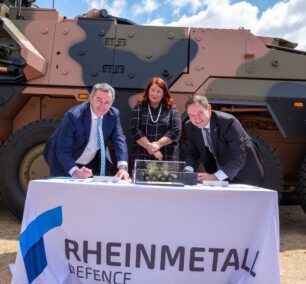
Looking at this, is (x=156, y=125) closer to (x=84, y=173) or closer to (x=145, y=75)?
(x=145, y=75)

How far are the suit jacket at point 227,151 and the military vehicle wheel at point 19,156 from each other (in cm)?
188

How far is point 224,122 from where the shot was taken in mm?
3293

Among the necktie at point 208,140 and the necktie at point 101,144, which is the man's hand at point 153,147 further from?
the necktie at point 208,140

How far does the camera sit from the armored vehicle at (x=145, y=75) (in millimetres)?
4719

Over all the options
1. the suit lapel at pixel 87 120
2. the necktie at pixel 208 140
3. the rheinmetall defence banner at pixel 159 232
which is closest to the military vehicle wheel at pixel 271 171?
the necktie at pixel 208 140

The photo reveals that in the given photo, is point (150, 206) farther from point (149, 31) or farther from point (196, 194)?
point (149, 31)

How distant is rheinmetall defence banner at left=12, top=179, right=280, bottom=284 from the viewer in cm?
261

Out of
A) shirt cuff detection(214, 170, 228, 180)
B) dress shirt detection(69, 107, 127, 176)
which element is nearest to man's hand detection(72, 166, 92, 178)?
dress shirt detection(69, 107, 127, 176)

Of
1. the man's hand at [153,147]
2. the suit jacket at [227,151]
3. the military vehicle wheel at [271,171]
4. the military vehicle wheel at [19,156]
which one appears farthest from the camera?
the military vehicle wheel at [19,156]

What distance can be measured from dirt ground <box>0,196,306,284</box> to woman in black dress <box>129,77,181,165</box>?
50.5 inches

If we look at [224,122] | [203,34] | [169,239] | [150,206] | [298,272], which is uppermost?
[203,34]

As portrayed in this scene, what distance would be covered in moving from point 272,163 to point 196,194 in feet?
7.14

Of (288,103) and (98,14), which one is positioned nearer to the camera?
(288,103)

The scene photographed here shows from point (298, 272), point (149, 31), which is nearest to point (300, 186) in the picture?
point (298, 272)
